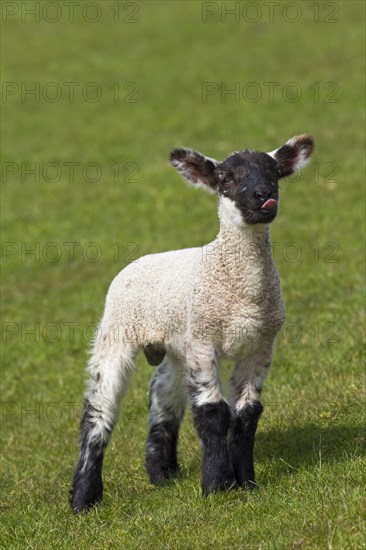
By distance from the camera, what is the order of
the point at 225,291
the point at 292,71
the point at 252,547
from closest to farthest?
the point at 252,547
the point at 225,291
the point at 292,71

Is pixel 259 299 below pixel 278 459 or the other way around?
the other way around

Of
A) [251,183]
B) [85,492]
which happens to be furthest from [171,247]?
[251,183]

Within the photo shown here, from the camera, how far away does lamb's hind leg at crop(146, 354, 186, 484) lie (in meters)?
10.2

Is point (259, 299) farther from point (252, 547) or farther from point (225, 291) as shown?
point (252, 547)

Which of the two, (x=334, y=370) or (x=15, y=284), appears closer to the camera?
(x=334, y=370)

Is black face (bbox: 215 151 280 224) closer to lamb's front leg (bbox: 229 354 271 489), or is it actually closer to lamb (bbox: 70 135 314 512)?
lamb (bbox: 70 135 314 512)

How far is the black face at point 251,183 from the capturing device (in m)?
8.37

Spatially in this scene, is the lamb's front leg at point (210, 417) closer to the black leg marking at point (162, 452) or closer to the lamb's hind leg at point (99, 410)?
the lamb's hind leg at point (99, 410)

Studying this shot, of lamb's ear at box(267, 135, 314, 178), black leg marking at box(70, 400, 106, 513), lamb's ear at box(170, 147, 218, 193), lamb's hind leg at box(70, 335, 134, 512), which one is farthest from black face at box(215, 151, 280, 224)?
black leg marking at box(70, 400, 106, 513)

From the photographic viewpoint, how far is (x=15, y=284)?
828 inches

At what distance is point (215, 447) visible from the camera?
8.48m

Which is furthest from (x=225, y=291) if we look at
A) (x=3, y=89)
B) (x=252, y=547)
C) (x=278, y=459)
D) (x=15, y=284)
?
Answer: (x=3, y=89)

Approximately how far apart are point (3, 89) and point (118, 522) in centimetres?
3149

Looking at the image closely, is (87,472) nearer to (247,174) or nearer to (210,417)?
(210,417)
